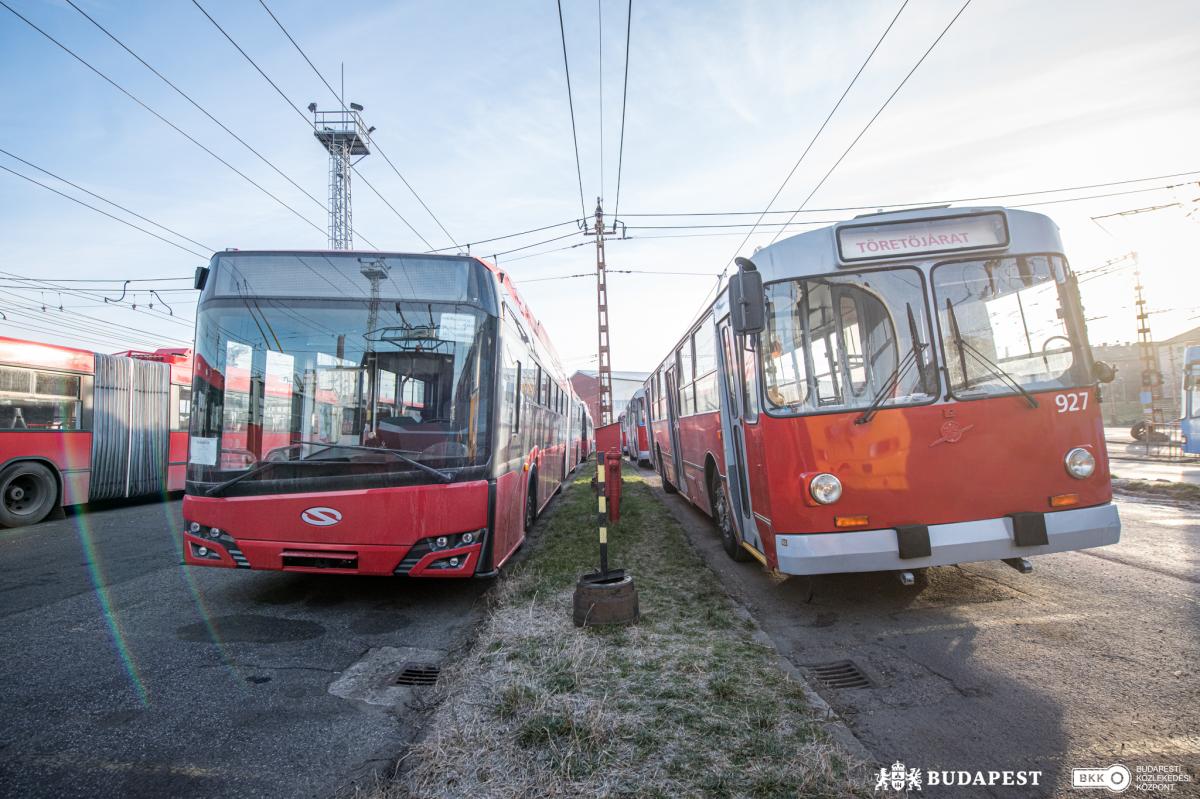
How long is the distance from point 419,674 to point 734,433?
3.49 m

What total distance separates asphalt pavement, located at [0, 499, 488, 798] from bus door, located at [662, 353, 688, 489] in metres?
5.25

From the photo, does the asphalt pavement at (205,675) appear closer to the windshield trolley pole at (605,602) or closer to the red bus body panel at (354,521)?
the red bus body panel at (354,521)

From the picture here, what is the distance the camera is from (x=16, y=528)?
409 inches

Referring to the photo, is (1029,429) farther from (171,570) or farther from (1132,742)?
(171,570)

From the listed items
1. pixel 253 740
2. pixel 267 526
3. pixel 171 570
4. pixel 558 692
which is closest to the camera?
pixel 253 740

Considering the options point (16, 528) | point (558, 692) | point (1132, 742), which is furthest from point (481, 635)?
point (16, 528)

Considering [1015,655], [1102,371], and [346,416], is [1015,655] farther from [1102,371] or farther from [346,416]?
[346,416]

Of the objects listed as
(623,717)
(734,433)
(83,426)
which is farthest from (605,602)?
(83,426)

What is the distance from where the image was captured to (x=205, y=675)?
3852 millimetres

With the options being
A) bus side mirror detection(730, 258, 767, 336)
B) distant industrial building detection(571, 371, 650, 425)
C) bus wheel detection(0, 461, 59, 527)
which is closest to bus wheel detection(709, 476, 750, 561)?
bus side mirror detection(730, 258, 767, 336)

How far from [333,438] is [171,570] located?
11.6 ft

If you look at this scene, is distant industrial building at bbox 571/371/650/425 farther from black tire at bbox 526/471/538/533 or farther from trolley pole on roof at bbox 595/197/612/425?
black tire at bbox 526/471/538/533

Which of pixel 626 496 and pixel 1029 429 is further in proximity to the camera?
pixel 626 496

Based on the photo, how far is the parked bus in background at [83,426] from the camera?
34.6 ft
